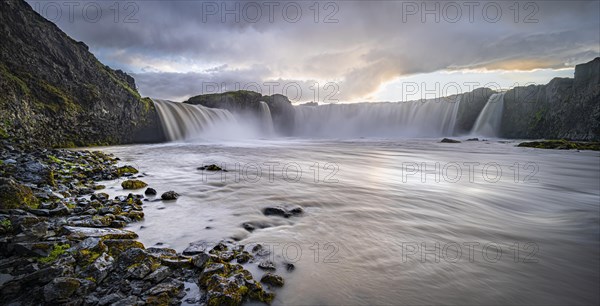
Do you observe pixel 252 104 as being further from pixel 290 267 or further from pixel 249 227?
pixel 290 267

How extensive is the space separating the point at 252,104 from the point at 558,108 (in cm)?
4869

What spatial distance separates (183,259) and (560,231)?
5.48 m

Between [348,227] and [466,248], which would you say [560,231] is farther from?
[348,227]

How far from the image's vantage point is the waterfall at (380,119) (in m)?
46.7

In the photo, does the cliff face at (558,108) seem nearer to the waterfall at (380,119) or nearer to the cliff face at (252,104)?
the waterfall at (380,119)

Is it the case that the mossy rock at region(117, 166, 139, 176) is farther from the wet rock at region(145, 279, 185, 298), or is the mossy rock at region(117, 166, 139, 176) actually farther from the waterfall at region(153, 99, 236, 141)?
the waterfall at region(153, 99, 236, 141)

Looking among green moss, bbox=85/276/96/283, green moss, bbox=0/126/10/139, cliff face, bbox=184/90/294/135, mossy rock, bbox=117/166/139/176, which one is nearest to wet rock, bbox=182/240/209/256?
green moss, bbox=85/276/96/283

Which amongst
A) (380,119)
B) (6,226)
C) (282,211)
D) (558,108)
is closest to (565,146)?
(558,108)

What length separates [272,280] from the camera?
245 centimetres

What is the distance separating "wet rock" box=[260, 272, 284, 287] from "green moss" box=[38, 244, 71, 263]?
2000 mm

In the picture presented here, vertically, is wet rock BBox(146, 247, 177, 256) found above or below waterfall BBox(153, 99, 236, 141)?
below

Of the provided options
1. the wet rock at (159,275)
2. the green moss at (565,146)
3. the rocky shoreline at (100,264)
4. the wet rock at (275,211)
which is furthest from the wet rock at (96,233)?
the green moss at (565,146)

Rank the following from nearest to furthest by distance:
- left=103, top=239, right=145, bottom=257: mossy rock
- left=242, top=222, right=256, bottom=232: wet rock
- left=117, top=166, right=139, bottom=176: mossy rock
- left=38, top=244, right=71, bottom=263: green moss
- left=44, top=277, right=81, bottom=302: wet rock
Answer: left=44, top=277, right=81, bottom=302: wet rock → left=38, top=244, right=71, bottom=263: green moss → left=103, top=239, right=145, bottom=257: mossy rock → left=242, top=222, right=256, bottom=232: wet rock → left=117, top=166, right=139, bottom=176: mossy rock

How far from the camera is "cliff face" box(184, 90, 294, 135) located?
168 ft
